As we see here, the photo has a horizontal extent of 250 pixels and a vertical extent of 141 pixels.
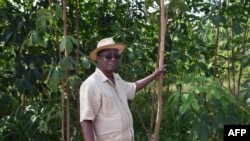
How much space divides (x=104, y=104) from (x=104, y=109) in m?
0.03

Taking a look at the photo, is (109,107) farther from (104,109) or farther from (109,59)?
(109,59)

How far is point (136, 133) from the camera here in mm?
4195

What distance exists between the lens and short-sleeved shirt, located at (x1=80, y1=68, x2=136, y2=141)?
2086 millimetres

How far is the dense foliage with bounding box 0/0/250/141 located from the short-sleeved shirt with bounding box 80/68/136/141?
424 millimetres

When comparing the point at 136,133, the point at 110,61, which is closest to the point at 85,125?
the point at 110,61

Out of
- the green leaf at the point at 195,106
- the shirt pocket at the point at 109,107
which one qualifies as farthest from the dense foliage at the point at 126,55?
the shirt pocket at the point at 109,107

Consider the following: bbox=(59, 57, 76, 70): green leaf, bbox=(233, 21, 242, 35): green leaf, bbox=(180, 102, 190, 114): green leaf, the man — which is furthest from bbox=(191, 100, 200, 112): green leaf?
bbox=(233, 21, 242, 35): green leaf

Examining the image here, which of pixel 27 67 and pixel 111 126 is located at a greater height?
pixel 27 67

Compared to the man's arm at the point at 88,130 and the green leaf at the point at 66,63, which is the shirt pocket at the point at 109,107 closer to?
the man's arm at the point at 88,130

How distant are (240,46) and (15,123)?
84.5 inches

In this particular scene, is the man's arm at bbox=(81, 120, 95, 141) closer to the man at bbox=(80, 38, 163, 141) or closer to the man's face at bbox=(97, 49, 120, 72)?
the man at bbox=(80, 38, 163, 141)

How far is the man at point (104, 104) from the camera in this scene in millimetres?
2082

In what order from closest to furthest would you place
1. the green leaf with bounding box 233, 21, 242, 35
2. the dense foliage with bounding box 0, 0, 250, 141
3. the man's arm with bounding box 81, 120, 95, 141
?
the man's arm with bounding box 81, 120, 95, 141, the dense foliage with bounding box 0, 0, 250, 141, the green leaf with bounding box 233, 21, 242, 35

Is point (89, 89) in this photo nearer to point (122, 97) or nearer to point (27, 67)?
point (122, 97)
